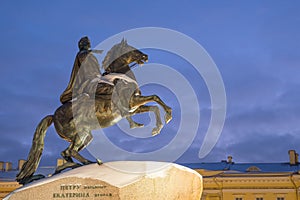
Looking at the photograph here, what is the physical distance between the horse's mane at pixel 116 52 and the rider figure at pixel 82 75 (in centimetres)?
26

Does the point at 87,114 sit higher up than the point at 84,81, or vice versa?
the point at 84,81

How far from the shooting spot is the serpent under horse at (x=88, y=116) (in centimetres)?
762

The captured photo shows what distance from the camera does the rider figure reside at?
7.92m

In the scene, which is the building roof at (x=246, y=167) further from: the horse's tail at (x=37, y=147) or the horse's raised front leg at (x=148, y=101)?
the horse's tail at (x=37, y=147)

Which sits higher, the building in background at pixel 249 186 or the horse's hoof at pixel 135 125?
the building in background at pixel 249 186

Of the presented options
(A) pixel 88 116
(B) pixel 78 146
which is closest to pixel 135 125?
(A) pixel 88 116

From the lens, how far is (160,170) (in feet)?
22.6

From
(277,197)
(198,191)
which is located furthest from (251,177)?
(198,191)

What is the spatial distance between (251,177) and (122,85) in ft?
68.7

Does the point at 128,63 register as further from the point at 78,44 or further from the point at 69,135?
the point at 69,135

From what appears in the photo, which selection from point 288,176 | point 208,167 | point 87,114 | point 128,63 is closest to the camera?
point 87,114

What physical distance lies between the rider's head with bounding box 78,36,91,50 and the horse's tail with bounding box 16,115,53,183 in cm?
146

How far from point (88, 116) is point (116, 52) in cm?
145

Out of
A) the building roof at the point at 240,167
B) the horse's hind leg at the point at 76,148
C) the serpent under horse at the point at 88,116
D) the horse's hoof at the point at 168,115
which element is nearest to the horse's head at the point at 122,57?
the serpent under horse at the point at 88,116
